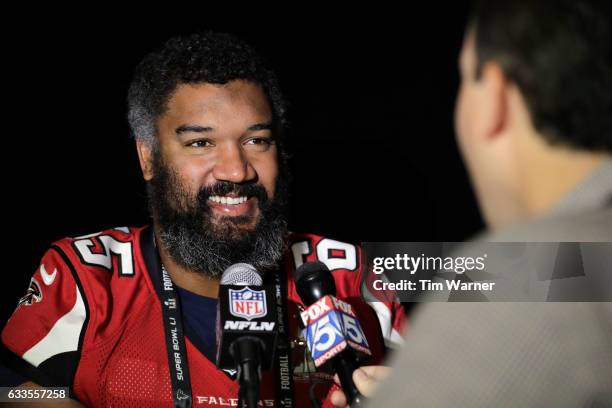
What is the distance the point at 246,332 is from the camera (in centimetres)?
113

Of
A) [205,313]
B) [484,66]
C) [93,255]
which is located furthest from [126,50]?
[484,66]

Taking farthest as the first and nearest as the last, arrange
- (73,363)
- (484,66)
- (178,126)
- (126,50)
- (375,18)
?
(375,18) → (126,50) → (178,126) → (73,363) → (484,66)

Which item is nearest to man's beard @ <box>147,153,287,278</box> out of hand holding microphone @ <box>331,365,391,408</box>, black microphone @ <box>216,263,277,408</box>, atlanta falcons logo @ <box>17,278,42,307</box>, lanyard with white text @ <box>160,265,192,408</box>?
lanyard with white text @ <box>160,265,192,408</box>

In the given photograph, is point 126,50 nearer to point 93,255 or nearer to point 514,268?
point 93,255

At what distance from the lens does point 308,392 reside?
1643 mm

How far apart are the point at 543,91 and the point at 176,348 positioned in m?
1.14

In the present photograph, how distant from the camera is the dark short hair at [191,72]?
5.77 feet

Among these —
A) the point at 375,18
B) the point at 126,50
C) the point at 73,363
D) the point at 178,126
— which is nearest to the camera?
the point at 73,363

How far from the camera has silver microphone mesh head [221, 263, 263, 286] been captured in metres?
1.29

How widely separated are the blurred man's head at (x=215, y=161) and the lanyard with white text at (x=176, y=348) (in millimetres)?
110

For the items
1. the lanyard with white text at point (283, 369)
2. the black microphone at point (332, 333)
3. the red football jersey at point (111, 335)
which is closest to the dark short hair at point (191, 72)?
the red football jersey at point (111, 335)

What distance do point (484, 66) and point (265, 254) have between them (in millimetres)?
1101

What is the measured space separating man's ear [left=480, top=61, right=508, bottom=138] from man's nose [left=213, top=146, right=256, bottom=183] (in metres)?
0.98

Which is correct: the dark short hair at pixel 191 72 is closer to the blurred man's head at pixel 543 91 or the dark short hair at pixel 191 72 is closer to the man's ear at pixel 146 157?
the man's ear at pixel 146 157
